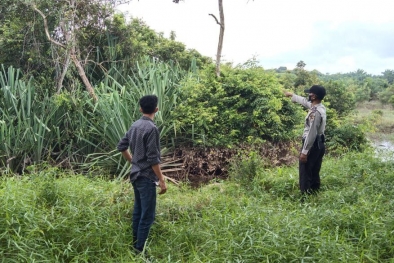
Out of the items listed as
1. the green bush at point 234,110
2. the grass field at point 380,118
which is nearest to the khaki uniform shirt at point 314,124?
the green bush at point 234,110

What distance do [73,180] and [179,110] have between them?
83.5 inches

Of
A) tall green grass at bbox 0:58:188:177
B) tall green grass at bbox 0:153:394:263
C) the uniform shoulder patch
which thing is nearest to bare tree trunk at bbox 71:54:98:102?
tall green grass at bbox 0:58:188:177

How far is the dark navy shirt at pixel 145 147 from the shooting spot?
123 inches

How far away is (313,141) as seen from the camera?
4215mm

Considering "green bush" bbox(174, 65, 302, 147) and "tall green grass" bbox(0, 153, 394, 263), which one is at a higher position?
"green bush" bbox(174, 65, 302, 147)

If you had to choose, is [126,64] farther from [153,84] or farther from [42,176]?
[42,176]

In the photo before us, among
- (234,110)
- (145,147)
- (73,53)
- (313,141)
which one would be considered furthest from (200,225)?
(73,53)

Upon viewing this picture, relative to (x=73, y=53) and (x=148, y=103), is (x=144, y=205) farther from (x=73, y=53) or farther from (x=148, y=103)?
(x=73, y=53)

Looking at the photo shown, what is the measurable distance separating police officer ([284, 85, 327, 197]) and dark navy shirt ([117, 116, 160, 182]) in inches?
73.5

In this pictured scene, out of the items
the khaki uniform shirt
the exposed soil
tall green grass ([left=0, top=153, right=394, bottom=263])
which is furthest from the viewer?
the exposed soil

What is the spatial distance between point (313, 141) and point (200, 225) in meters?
1.58

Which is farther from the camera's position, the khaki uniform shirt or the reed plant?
the reed plant

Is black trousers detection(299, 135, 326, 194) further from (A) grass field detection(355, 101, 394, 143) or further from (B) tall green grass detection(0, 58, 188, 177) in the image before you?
(A) grass field detection(355, 101, 394, 143)

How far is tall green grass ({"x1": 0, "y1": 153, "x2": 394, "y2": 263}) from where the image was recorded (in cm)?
297
